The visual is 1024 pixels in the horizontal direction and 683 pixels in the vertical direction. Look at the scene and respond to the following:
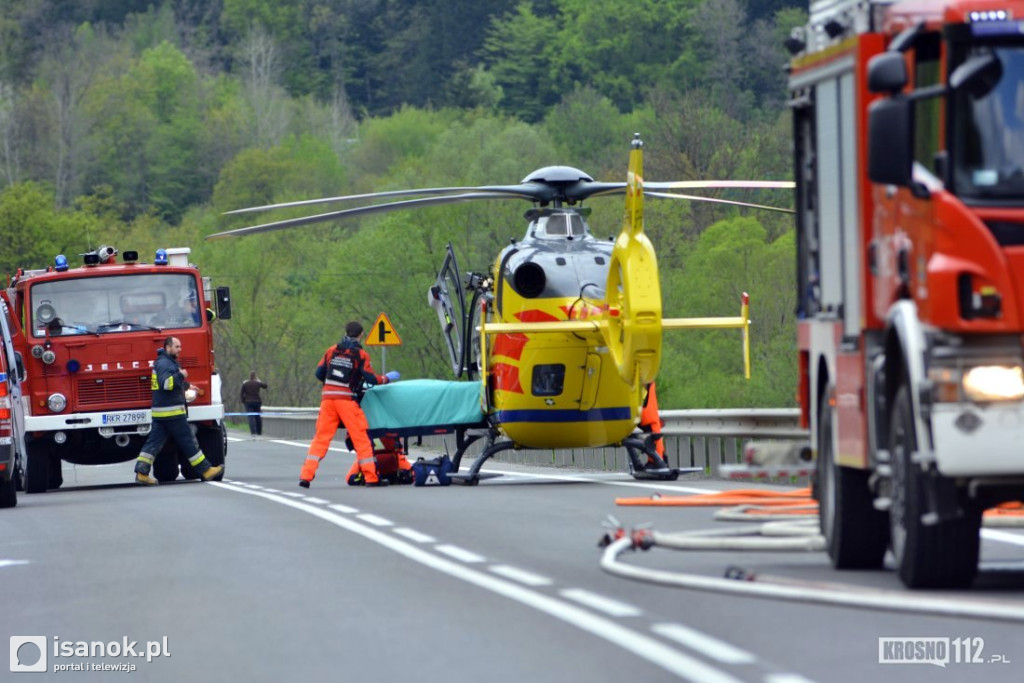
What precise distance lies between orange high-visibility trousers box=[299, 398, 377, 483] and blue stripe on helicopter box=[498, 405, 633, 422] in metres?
1.86

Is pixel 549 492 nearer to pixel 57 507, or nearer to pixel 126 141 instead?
pixel 57 507

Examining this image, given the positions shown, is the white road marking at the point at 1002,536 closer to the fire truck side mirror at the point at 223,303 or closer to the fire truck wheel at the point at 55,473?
the fire truck side mirror at the point at 223,303

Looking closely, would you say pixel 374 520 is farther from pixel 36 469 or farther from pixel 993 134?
pixel 36 469

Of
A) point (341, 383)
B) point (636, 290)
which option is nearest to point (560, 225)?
point (341, 383)

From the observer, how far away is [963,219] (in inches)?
420

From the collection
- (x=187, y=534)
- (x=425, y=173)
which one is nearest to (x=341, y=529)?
(x=187, y=534)

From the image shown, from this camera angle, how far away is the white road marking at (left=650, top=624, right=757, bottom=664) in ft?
29.6

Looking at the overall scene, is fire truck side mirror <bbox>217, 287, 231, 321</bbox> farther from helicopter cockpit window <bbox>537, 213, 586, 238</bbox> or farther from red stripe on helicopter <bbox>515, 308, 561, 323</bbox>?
red stripe on helicopter <bbox>515, 308, 561, 323</bbox>

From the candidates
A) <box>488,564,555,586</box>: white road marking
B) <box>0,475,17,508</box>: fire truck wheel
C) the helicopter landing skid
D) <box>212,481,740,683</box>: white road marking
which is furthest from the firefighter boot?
<box>488,564,555,586</box>: white road marking

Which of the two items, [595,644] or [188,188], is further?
[188,188]

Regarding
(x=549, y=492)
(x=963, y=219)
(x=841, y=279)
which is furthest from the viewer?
(x=549, y=492)

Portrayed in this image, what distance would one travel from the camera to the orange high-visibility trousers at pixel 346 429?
2452 centimetres

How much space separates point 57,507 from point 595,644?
1386cm

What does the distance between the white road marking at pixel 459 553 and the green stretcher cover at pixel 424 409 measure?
32.4 ft
